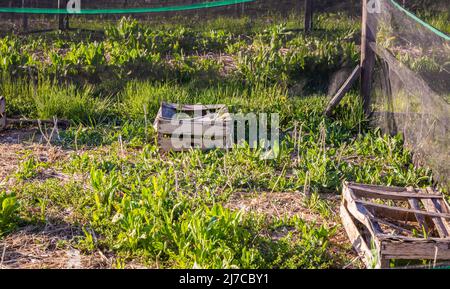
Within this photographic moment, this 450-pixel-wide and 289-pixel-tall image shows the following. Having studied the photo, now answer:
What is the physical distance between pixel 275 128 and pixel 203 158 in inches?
40.9

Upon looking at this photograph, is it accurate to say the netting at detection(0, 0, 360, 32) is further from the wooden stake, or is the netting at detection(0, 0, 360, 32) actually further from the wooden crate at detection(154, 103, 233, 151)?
the wooden crate at detection(154, 103, 233, 151)

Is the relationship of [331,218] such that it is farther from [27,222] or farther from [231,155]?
[27,222]

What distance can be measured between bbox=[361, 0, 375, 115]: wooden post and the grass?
13 centimetres

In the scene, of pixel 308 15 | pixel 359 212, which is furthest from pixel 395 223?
pixel 308 15

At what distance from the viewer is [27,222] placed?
4.64 m

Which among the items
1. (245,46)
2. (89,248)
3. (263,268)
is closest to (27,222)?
(89,248)

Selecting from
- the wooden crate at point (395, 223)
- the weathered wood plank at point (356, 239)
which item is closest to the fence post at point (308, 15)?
the wooden crate at point (395, 223)

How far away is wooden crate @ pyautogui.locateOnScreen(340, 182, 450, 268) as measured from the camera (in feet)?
13.4

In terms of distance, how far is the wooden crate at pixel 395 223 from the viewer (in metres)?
4.09

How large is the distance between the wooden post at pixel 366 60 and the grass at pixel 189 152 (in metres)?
0.13

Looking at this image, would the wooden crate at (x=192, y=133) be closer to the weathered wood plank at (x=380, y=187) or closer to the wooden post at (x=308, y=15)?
the weathered wood plank at (x=380, y=187)

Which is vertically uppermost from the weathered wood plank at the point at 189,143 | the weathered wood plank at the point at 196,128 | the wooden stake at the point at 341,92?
the wooden stake at the point at 341,92

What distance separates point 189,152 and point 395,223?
6.07 ft

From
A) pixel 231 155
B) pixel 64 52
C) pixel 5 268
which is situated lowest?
pixel 5 268
